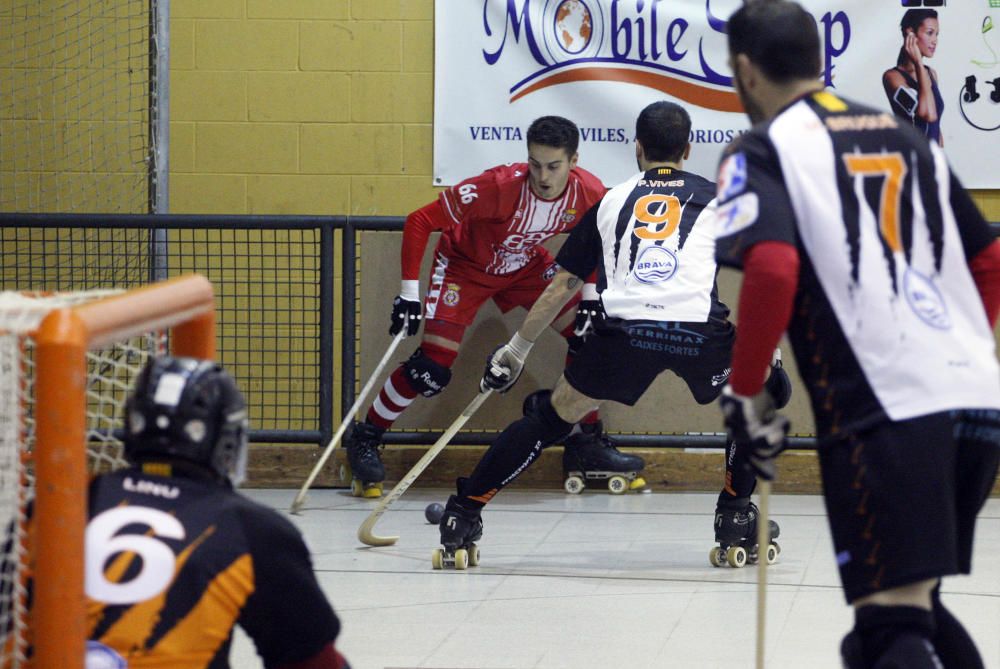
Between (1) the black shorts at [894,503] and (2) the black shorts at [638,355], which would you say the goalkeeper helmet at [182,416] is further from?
(2) the black shorts at [638,355]

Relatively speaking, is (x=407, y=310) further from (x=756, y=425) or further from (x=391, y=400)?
(x=756, y=425)

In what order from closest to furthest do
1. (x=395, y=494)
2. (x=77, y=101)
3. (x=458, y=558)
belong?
(x=458, y=558)
(x=395, y=494)
(x=77, y=101)

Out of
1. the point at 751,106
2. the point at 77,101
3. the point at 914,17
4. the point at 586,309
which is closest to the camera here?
the point at 751,106

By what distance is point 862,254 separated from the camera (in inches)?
86.4

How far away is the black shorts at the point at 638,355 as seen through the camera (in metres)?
4.32

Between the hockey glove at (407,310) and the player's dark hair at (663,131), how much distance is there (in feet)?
4.92

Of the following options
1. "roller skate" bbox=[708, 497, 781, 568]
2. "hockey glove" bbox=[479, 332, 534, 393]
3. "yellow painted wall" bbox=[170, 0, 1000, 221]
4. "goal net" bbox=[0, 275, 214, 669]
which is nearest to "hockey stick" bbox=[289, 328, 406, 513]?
"yellow painted wall" bbox=[170, 0, 1000, 221]

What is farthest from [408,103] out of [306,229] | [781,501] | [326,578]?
[326,578]

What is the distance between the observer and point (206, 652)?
6.25 feet

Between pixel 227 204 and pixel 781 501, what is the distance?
113 inches

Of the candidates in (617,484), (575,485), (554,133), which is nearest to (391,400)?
(575,485)

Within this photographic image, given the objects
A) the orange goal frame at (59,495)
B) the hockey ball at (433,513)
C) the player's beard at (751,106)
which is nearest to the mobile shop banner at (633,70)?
the hockey ball at (433,513)

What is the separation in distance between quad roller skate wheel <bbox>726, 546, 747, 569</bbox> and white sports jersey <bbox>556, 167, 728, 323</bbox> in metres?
0.74

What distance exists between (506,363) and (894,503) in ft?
8.08
